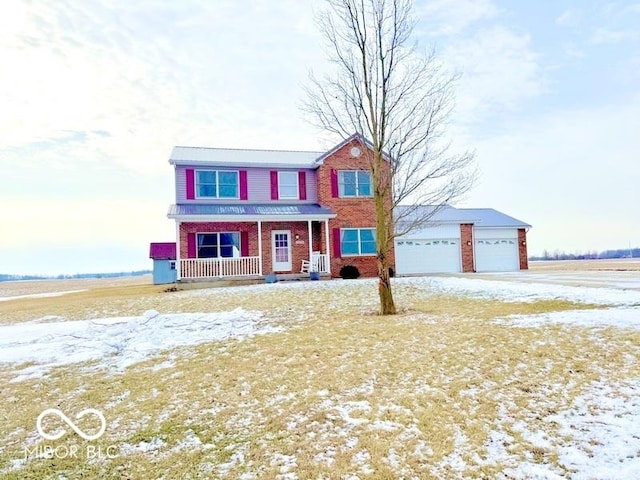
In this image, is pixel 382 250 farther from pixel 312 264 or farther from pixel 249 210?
pixel 249 210

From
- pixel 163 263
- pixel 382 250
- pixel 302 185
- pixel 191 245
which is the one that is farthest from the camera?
pixel 163 263

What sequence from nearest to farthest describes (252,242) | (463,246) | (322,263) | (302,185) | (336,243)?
(252,242) → (322,263) → (336,243) → (302,185) → (463,246)

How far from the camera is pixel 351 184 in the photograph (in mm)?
21266

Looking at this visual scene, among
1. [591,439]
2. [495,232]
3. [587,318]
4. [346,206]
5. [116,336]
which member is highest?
[346,206]

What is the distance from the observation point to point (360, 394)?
4.90 metres

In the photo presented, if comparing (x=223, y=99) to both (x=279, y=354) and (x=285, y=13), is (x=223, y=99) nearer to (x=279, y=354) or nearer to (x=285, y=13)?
(x=285, y=13)

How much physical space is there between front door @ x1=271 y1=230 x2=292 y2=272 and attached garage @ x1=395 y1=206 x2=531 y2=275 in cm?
638

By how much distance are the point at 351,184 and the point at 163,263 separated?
13.5m

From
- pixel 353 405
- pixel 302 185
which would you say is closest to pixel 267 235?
pixel 302 185

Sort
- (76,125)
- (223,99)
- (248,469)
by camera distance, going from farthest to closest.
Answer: (223,99), (76,125), (248,469)

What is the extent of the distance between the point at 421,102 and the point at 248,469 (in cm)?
957

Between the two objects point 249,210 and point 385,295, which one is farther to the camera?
point 249,210

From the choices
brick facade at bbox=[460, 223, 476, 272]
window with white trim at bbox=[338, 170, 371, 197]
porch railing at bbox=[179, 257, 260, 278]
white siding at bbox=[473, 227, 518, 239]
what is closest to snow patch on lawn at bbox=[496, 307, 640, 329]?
porch railing at bbox=[179, 257, 260, 278]

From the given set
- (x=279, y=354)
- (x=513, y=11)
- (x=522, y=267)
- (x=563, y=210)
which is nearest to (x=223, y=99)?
(x=513, y=11)
